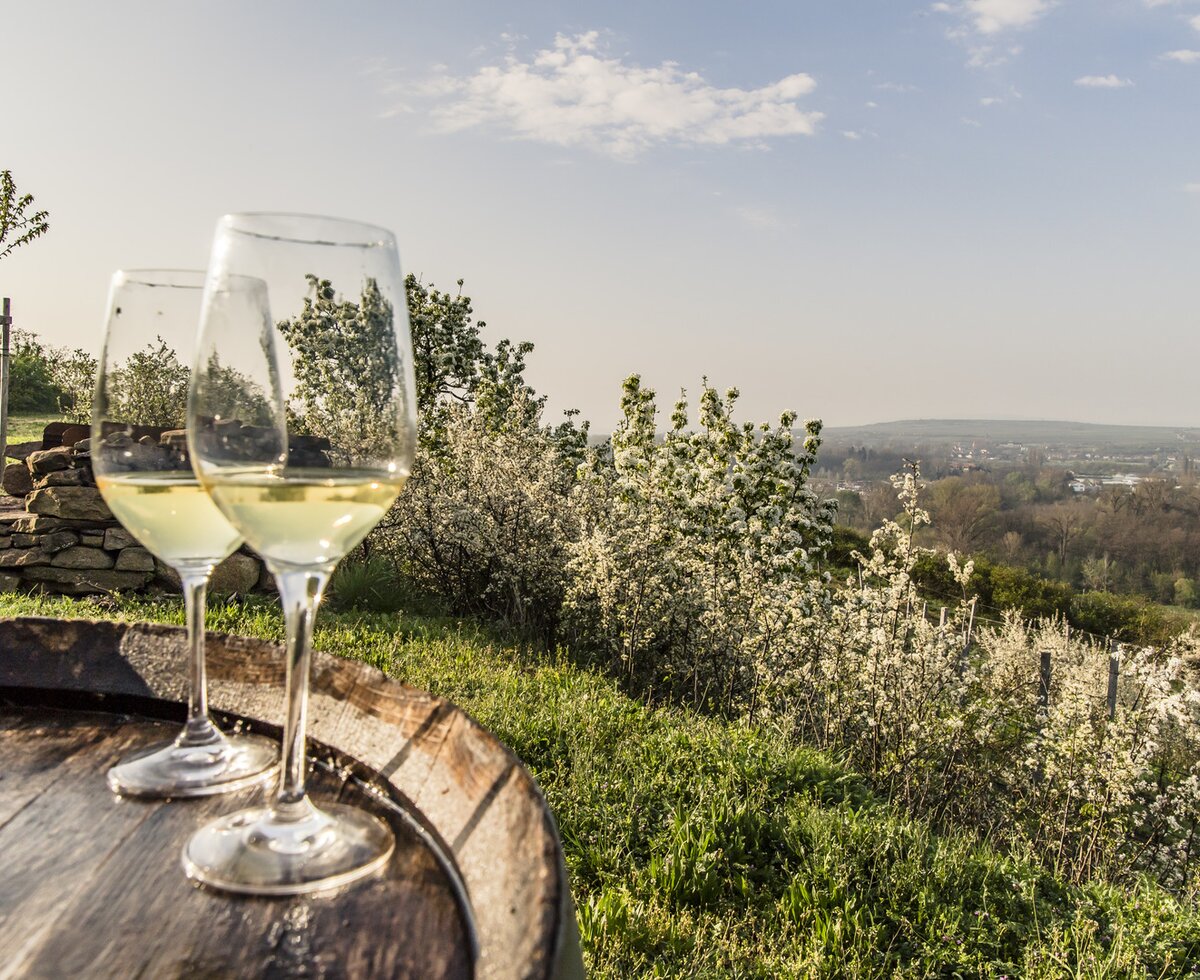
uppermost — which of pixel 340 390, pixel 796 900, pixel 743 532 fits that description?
Answer: pixel 340 390

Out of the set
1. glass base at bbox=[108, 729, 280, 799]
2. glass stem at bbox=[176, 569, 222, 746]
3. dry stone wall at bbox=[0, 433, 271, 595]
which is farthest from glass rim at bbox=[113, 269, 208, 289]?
dry stone wall at bbox=[0, 433, 271, 595]

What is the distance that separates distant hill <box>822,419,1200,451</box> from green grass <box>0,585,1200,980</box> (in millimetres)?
149330

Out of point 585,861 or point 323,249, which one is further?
point 585,861

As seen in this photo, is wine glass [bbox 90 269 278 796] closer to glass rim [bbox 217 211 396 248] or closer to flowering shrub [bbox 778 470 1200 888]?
glass rim [bbox 217 211 396 248]

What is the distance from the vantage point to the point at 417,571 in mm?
10445

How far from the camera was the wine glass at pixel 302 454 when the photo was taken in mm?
916

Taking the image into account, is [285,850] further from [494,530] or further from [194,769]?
[494,530]

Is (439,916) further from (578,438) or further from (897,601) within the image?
(578,438)

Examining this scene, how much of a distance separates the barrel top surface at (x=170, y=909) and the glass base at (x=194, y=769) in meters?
0.02

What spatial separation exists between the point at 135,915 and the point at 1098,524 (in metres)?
74.7

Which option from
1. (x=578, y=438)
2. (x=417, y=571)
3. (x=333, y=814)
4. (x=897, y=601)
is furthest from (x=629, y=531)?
(x=578, y=438)

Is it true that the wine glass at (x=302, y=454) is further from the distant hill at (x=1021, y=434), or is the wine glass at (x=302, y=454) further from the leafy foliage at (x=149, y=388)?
the distant hill at (x=1021, y=434)

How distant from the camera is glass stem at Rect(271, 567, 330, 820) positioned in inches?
35.4

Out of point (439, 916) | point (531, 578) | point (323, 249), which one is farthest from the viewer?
point (531, 578)
